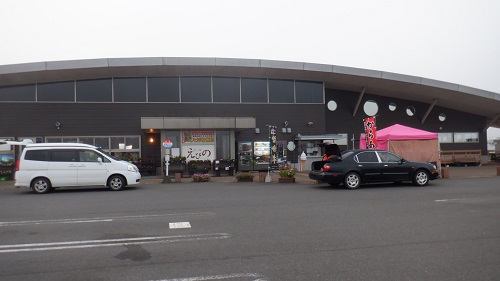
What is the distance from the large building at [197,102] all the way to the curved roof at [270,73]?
0.06 metres

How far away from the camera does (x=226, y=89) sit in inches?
861

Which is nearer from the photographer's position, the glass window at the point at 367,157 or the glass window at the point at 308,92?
the glass window at the point at 367,157

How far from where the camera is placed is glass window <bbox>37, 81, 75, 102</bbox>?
65.9ft

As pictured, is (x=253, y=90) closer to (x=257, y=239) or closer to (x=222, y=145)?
(x=222, y=145)

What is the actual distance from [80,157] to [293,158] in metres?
12.9

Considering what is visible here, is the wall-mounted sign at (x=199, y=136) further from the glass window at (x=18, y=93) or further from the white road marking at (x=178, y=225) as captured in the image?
the white road marking at (x=178, y=225)

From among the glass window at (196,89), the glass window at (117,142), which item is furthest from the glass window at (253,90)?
the glass window at (117,142)

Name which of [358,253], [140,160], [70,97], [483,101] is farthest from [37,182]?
[483,101]

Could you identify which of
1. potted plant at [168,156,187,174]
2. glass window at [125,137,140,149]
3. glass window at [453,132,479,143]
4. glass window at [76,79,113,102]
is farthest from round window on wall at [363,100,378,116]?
glass window at [76,79,113,102]

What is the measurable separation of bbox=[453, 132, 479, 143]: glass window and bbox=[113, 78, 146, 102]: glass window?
22.7 meters

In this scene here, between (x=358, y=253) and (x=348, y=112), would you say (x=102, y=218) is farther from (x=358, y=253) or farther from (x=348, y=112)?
(x=348, y=112)

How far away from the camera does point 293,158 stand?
22547mm

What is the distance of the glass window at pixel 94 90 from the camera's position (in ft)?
67.0

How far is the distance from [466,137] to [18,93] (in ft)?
99.6
